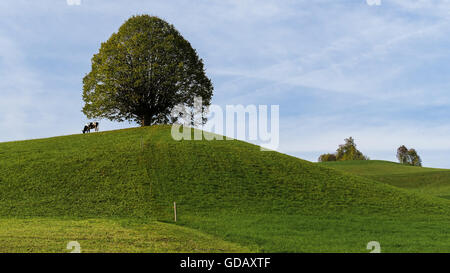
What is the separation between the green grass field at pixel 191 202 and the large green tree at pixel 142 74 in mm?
9604

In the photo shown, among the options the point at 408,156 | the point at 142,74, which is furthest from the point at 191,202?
the point at 408,156

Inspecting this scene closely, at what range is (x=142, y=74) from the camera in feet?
178

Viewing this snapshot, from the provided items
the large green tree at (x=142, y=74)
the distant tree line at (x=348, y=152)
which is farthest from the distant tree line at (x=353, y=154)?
the large green tree at (x=142, y=74)

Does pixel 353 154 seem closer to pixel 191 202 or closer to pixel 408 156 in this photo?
pixel 408 156

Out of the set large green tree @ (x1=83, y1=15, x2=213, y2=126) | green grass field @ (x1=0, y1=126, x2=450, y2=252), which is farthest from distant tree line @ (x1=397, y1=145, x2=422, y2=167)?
green grass field @ (x1=0, y1=126, x2=450, y2=252)

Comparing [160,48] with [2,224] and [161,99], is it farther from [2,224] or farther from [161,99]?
[2,224]

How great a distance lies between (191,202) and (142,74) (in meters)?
29.8

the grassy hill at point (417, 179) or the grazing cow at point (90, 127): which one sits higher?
the grazing cow at point (90, 127)

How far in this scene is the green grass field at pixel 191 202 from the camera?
19.4 metres

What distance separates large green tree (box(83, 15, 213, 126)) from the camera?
54844mm

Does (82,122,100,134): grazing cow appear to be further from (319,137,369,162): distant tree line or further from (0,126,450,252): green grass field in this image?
(319,137,369,162): distant tree line

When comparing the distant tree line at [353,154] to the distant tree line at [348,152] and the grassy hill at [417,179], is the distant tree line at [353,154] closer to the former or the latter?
the distant tree line at [348,152]

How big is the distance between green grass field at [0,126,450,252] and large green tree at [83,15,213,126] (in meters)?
9.60
